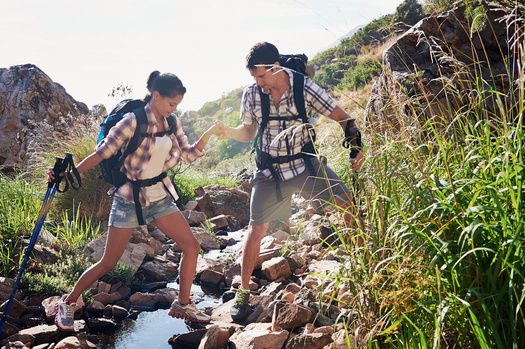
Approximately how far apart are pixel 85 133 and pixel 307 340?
5952 mm

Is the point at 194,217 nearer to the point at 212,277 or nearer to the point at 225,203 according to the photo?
the point at 225,203

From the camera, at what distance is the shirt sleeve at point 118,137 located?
3.58 metres

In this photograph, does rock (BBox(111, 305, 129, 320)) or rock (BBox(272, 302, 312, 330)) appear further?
rock (BBox(111, 305, 129, 320))

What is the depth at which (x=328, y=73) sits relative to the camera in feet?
79.3

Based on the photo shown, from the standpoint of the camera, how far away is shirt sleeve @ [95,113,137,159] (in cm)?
358

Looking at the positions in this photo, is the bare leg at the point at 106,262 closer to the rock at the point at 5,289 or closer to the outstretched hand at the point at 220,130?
the rock at the point at 5,289

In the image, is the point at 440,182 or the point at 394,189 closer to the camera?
the point at 440,182

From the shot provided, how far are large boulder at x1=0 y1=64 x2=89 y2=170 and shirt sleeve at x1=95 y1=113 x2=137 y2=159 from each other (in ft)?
23.3

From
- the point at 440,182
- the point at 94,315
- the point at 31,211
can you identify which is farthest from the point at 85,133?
the point at 440,182

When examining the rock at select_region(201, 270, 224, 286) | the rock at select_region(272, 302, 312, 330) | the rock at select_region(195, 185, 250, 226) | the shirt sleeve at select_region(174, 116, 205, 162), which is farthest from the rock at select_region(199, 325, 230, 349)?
the rock at select_region(195, 185, 250, 226)

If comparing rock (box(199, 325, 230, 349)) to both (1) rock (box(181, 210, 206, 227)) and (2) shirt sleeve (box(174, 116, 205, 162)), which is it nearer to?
(2) shirt sleeve (box(174, 116, 205, 162))

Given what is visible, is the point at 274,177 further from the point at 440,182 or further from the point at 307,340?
the point at 440,182

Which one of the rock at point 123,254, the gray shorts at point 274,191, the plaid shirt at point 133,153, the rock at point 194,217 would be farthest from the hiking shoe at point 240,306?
the rock at point 194,217

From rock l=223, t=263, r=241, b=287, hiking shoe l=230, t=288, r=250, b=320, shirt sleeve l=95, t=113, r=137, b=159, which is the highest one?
shirt sleeve l=95, t=113, r=137, b=159
